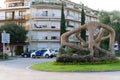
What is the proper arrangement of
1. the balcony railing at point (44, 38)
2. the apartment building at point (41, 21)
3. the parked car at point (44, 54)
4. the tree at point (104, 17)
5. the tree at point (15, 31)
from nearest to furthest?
the parked car at point (44, 54), the tree at point (104, 17), the tree at point (15, 31), the apartment building at point (41, 21), the balcony railing at point (44, 38)

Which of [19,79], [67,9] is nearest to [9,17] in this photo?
[67,9]

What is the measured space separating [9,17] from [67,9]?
13.4 m

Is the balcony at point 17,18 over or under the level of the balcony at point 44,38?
over

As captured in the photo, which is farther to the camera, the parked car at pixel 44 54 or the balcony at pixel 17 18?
the balcony at pixel 17 18

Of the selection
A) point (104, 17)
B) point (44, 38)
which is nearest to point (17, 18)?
point (44, 38)

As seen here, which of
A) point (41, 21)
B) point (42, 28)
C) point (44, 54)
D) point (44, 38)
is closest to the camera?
point (44, 54)

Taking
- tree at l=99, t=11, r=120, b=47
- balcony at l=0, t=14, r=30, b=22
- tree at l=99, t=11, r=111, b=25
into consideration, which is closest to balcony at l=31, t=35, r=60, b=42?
balcony at l=0, t=14, r=30, b=22

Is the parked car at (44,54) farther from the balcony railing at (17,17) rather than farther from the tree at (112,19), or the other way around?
the balcony railing at (17,17)

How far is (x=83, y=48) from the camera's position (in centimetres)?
3131

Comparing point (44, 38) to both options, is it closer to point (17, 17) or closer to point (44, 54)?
point (17, 17)

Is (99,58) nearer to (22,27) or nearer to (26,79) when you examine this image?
(26,79)

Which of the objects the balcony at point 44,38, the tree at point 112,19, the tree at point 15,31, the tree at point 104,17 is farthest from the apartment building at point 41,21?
the tree at point 112,19

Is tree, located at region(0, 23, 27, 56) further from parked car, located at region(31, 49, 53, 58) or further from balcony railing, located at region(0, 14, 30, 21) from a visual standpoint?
parked car, located at region(31, 49, 53, 58)

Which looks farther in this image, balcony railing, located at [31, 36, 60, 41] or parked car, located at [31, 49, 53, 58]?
balcony railing, located at [31, 36, 60, 41]
